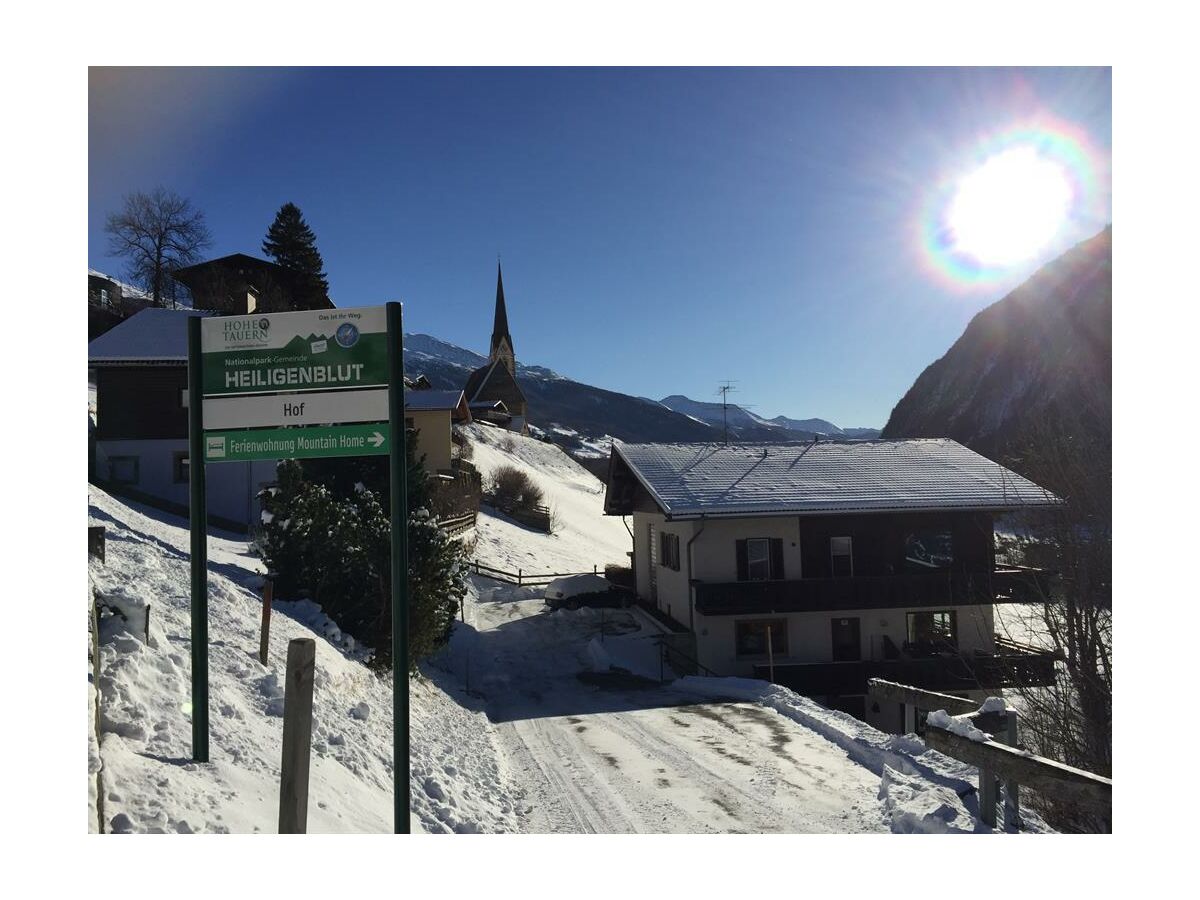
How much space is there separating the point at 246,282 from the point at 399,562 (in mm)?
44306

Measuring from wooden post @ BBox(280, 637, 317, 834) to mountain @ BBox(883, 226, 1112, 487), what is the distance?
261 feet

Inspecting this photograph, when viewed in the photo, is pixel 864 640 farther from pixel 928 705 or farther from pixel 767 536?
pixel 928 705

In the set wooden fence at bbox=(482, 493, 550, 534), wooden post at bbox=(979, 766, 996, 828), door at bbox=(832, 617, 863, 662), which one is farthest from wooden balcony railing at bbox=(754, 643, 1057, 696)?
wooden fence at bbox=(482, 493, 550, 534)

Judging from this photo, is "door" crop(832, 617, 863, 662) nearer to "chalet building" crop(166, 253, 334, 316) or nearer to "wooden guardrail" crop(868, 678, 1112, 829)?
"wooden guardrail" crop(868, 678, 1112, 829)

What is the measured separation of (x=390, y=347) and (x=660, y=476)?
54.6 ft

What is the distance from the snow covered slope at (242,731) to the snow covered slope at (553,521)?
2572 centimetres

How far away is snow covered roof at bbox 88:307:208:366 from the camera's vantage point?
88.4 feet

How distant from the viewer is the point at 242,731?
652 cm

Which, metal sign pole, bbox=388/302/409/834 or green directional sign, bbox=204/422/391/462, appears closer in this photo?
metal sign pole, bbox=388/302/409/834

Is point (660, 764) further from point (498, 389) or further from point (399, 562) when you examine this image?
point (498, 389)

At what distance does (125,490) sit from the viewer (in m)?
25.9

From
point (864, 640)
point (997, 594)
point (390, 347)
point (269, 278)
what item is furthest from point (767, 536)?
point (269, 278)

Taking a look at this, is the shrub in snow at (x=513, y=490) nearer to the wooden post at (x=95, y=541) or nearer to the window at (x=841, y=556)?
the window at (x=841, y=556)

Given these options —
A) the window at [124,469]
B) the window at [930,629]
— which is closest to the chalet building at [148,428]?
the window at [124,469]
